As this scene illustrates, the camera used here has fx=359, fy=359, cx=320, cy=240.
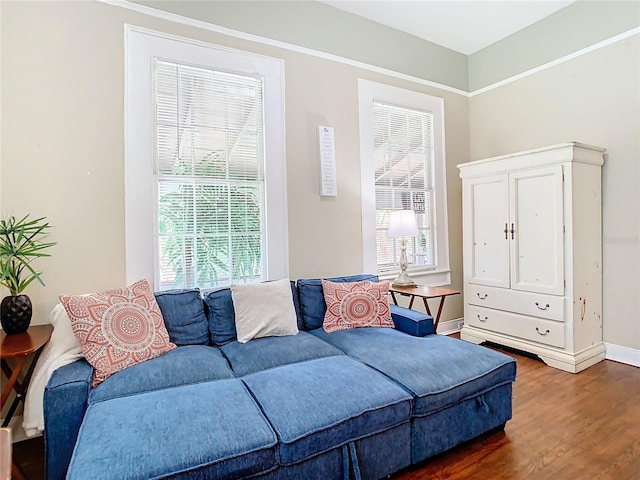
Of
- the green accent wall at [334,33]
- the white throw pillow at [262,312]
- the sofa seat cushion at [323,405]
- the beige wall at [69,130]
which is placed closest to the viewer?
the sofa seat cushion at [323,405]

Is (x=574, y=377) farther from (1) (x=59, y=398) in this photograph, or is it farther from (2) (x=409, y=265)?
(1) (x=59, y=398)

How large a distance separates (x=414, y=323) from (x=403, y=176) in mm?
1787

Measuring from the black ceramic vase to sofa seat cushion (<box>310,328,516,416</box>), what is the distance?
5.79 ft

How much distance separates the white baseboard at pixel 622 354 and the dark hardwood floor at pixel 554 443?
43 centimetres

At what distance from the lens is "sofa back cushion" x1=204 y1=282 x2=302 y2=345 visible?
93.7 inches

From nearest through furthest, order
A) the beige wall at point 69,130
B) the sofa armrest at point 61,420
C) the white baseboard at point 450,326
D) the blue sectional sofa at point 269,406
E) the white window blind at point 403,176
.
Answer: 1. the blue sectional sofa at point 269,406
2. the sofa armrest at point 61,420
3. the beige wall at point 69,130
4. the white window blind at point 403,176
5. the white baseboard at point 450,326

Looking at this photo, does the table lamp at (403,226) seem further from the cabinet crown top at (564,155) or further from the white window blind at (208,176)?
the white window blind at (208,176)

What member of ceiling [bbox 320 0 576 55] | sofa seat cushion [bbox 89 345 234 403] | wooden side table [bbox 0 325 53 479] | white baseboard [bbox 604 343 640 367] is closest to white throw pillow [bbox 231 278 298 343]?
sofa seat cushion [bbox 89 345 234 403]

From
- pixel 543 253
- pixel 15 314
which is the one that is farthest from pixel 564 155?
pixel 15 314

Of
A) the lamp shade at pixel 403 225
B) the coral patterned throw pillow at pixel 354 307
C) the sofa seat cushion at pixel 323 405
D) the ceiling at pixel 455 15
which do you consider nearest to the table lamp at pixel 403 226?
the lamp shade at pixel 403 225

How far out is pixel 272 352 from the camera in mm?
2135

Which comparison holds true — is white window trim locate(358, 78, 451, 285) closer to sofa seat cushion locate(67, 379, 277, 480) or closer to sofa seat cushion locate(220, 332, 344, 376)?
sofa seat cushion locate(220, 332, 344, 376)

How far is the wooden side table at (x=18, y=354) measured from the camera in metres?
1.70

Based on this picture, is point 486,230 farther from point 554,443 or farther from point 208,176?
point 208,176
